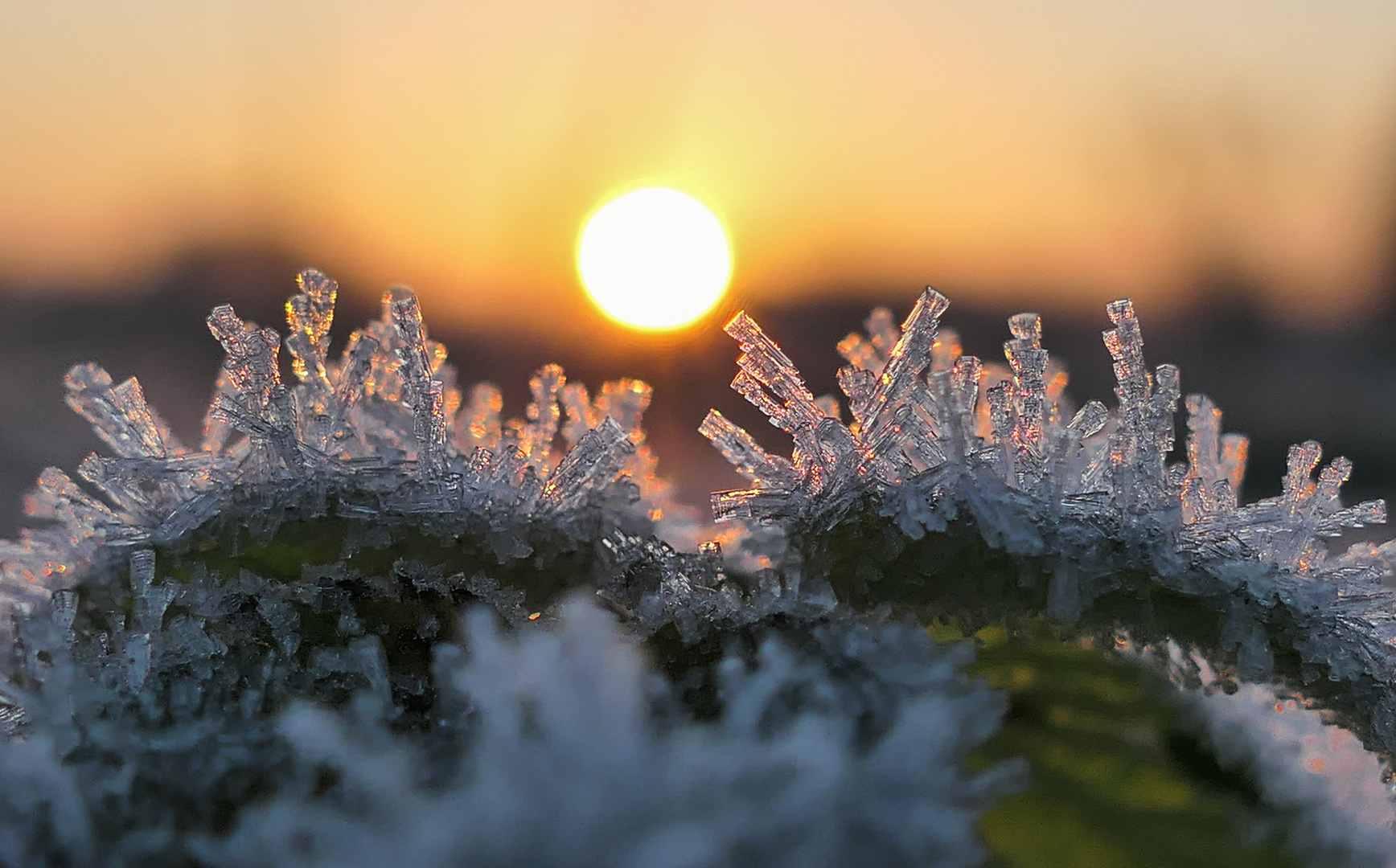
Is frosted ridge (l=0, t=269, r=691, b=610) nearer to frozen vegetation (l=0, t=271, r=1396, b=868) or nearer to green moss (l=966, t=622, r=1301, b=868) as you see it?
frozen vegetation (l=0, t=271, r=1396, b=868)

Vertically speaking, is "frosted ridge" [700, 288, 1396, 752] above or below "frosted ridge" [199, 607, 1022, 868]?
above

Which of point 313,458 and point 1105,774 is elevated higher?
point 313,458

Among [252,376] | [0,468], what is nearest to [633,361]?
[0,468]

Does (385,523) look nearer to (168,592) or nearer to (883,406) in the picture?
(168,592)

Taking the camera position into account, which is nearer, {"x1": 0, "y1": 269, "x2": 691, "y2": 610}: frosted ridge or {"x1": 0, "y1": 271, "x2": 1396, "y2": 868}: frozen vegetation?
{"x1": 0, "y1": 271, "x2": 1396, "y2": 868}: frozen vegetation

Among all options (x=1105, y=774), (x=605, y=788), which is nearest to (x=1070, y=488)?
(x=1105, y=774)

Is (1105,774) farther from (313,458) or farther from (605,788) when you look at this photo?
(313,458)

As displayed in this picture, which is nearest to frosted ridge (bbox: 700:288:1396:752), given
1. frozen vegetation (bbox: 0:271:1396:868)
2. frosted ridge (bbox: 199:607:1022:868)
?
frozen vegetation (bbox: 0:271:1396:868)

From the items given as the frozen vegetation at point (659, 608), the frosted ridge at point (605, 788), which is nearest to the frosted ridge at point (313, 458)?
the frozen vegetation at point (659, 608)
